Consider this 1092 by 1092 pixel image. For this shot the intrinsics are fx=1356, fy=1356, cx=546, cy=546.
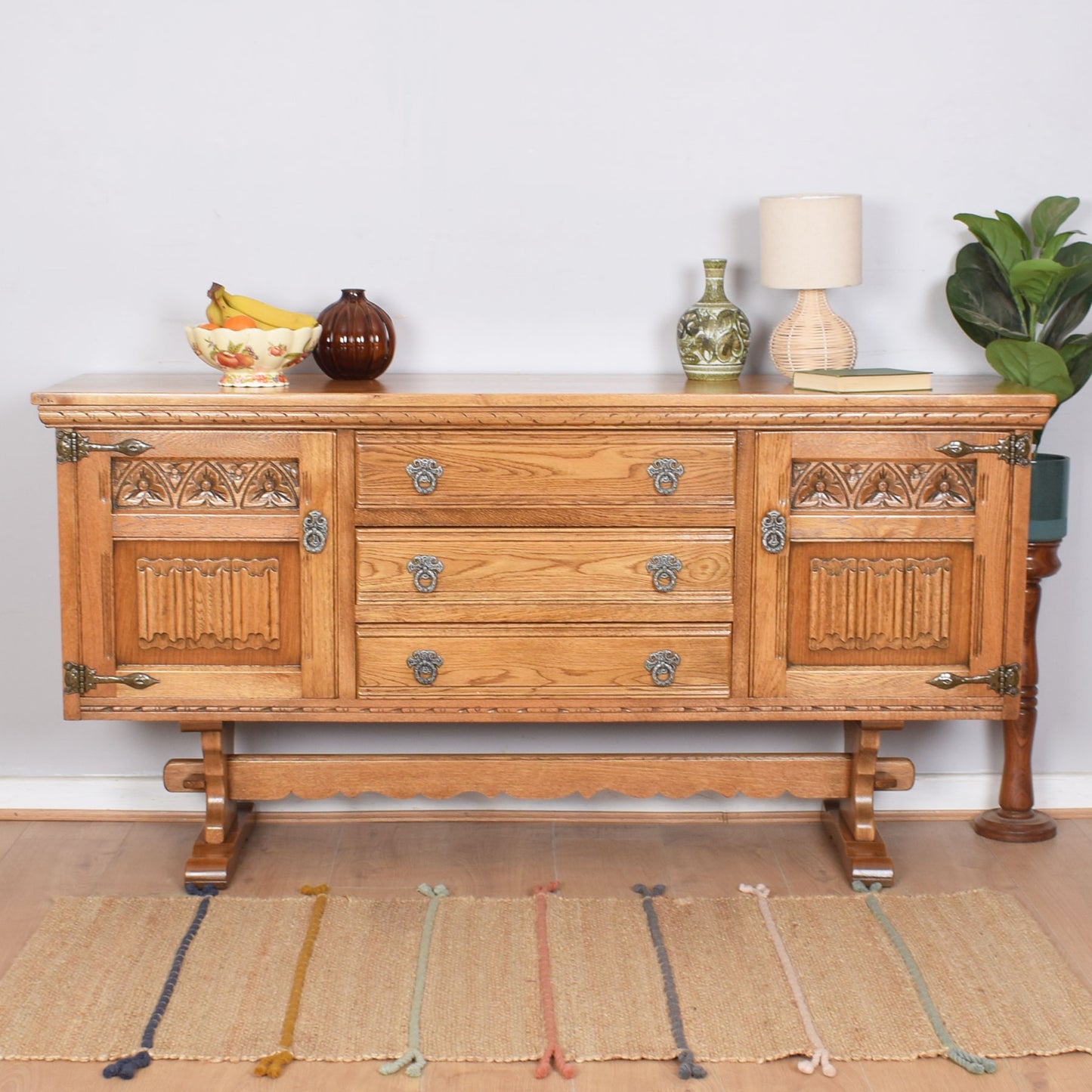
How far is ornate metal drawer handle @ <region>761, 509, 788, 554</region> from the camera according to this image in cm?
257

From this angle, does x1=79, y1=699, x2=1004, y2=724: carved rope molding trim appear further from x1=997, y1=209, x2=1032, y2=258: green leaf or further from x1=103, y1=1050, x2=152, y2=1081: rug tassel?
x1=997, y1=209, x2=1032, y2=258: green leaf

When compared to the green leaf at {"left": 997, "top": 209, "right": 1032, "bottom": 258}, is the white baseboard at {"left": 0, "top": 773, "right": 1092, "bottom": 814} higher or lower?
lower

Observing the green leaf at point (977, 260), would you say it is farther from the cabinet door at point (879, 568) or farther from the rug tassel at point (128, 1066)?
the rug tassel at point (128, 1066)

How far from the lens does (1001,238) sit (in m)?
2.78

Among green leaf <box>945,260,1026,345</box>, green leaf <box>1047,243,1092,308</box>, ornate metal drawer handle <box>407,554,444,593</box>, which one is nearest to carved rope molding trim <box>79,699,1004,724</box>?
ornate metal drawer handle <box>407,554,444,593</box>

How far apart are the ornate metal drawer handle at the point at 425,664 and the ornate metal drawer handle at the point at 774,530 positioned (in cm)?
66

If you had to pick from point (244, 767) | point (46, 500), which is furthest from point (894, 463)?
point (46, 500)

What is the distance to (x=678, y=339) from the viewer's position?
280 centimetres

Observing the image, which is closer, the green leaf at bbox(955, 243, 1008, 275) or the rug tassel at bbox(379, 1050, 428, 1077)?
the rug tassel at bbox(379, 1050, 428, 1077)

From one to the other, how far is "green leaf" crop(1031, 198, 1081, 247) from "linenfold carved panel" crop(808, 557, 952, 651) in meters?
0.76

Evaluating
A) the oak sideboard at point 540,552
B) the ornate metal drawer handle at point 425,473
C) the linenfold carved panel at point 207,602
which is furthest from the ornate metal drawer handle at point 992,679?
the linenfold carved panel at point 207,602

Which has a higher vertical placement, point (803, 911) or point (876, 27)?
point (876, 27)

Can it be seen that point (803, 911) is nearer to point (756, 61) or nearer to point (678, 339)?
point (678, 339)

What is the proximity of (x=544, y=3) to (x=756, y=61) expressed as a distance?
0.47 m
